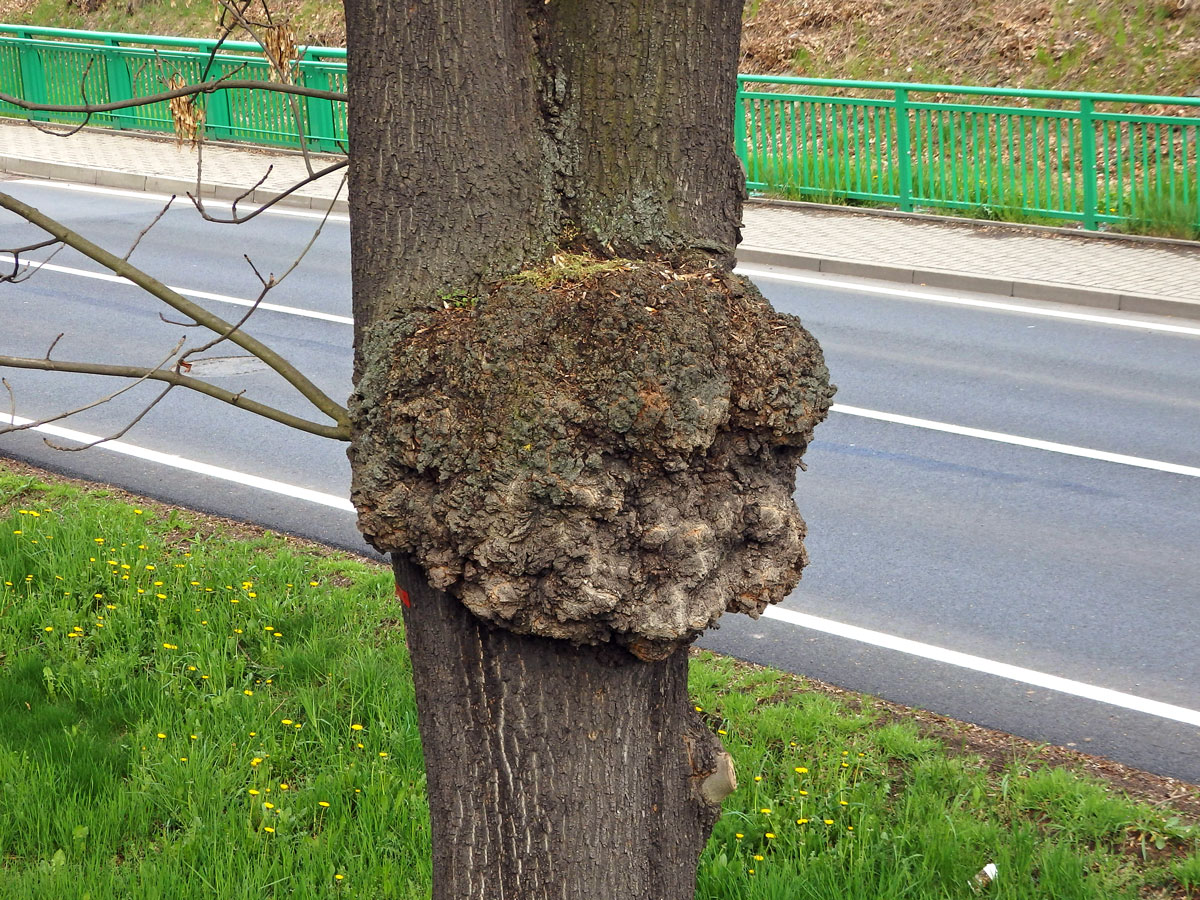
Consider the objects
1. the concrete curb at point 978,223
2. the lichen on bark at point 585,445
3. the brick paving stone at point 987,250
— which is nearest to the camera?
the lichen on bark at point 585,445

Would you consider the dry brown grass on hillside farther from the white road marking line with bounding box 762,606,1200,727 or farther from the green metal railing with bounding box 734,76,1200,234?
Result: the white road marking line with bounding box 762,606,1200,727

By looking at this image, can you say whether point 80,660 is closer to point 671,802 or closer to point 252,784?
point 252,784

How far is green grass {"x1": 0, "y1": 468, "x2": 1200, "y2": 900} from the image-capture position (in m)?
3.61

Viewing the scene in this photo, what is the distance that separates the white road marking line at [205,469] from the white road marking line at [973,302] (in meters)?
4.84

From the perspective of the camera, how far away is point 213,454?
8.24 m

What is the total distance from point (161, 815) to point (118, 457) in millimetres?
4619

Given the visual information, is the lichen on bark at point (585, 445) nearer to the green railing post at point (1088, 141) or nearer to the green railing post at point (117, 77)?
the green railing post at point (1088, 141)

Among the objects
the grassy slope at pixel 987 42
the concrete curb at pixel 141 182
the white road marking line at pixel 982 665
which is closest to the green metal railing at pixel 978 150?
the concrete curb at pixel 141 182

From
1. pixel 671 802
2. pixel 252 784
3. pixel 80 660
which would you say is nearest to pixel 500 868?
pixel 671 802

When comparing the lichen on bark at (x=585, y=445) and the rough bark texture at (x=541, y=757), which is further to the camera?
the rough bark texture at (x=541, y=757)

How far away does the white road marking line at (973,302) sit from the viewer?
11500mm

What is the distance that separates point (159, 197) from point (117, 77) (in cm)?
553

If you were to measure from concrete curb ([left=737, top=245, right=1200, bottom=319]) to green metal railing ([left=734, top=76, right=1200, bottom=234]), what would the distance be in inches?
72.3

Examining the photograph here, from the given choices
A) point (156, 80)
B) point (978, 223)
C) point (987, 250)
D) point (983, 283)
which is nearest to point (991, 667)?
point (983, 283)
